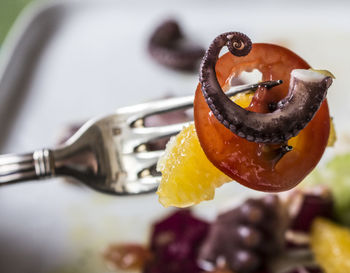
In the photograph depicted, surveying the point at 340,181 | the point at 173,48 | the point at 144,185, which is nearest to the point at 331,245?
the point at 340,181

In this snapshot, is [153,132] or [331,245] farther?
[331,245]

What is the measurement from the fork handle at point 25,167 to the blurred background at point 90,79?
1.55ft

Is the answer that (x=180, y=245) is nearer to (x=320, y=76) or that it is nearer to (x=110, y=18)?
(x=320, y=76)

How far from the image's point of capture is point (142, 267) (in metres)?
1.43

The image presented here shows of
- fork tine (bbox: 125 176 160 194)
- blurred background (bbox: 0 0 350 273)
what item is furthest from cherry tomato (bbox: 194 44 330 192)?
blurred background (bbox: 0 0 350 273)

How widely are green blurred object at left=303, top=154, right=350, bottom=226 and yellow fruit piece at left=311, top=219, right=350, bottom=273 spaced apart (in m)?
0.04

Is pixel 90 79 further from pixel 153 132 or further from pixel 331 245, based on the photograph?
pixel 331 245

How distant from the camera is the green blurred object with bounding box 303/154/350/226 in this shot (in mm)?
1383

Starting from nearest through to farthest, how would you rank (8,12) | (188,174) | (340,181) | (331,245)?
(188,174), (331,245), (340,181), (8,12)

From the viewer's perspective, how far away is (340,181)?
4.59 ft

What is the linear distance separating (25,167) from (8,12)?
146cm

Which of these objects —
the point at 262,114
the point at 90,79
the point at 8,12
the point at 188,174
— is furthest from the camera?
the point at 8,12

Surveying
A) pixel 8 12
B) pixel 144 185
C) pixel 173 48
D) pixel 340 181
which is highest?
pixel 8 12

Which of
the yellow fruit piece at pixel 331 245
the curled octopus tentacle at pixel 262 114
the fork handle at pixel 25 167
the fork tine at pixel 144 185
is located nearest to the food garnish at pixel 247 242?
the yellow fruit piece at pixel 331 245
